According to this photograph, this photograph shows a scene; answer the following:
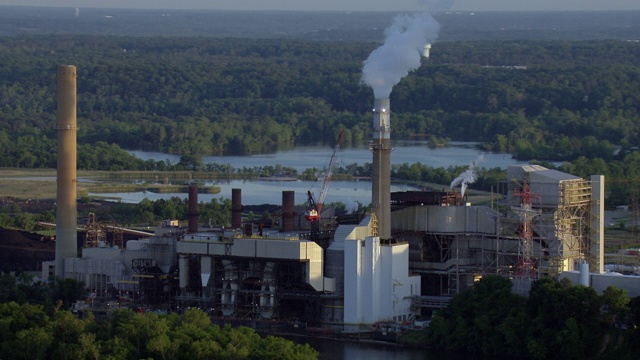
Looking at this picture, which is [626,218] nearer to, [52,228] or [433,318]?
[52,228]

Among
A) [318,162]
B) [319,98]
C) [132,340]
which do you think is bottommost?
[132,340]

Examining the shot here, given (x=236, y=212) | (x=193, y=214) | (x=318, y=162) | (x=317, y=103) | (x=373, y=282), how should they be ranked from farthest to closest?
(x=317, y=103) < (x=318, y=162) < (x=236, y=212) < (x=193, y=214) < (x=373, y=282)

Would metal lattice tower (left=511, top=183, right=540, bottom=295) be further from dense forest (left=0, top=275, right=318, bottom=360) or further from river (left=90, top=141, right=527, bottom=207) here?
river (left=90, top=141, right=527, bottom=207)

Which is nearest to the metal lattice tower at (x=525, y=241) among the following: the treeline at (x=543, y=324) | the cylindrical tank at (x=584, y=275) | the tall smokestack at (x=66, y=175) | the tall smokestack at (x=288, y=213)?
the treeline at (x=543, y=324)

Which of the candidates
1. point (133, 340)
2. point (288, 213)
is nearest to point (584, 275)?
point (288, 213)

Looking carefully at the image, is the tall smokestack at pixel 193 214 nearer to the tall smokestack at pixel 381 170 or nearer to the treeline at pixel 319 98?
the tall smokestack at pixel 381 170

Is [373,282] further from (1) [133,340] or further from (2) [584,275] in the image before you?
(1) [133,340]

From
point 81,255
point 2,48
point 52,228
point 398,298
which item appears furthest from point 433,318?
point 2,48
